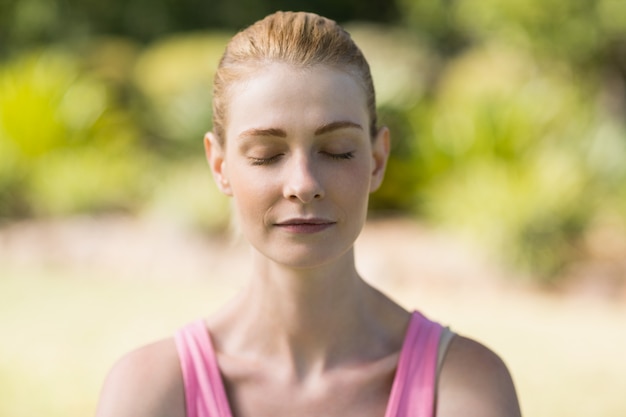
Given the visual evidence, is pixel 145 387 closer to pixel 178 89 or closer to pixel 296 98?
pixel 296 98

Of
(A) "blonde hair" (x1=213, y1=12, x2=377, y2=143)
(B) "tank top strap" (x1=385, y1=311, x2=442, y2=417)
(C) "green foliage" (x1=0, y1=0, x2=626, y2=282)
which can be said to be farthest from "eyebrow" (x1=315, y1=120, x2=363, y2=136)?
(C) "green foliage" (x1=0, y1=0, x2=626, y2=282)

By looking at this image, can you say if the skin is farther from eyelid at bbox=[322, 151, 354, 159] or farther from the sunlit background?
the sunlit background

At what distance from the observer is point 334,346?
1901mm

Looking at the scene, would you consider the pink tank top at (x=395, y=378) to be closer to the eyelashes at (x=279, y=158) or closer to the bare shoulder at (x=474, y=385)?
the bare shoulder at (x=474, y=385)

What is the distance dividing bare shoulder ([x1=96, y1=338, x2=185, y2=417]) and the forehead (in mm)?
458

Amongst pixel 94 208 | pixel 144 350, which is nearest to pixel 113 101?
pixel 94 208

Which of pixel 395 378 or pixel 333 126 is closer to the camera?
pixel 333 126

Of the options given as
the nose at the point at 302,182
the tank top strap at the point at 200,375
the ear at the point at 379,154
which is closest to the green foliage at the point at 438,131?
the ear at the point at 379,154

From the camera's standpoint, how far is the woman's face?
1.71 m

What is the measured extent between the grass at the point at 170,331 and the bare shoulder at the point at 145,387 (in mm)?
3827

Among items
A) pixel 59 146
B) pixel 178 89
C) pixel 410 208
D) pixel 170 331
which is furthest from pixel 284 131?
pixel 178 89

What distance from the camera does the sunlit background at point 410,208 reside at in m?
6.69

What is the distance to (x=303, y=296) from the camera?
1879mm

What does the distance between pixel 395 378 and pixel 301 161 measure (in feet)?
1.47
